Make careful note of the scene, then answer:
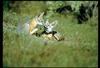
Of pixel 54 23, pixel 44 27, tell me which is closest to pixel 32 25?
pixel 44 27

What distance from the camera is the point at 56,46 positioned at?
4.84 meters

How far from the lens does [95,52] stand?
477 cm

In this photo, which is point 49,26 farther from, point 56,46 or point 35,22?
point 56,46

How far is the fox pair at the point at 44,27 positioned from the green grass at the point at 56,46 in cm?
8

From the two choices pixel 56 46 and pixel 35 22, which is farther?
pixel 35 22

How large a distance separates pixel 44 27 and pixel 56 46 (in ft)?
1.44

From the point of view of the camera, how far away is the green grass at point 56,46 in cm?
471

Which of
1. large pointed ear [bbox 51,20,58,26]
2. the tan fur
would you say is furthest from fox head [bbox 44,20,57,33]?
the tan fur

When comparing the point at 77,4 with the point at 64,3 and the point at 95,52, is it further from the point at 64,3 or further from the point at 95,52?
the point at 95,52

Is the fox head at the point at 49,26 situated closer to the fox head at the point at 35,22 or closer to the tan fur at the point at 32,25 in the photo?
the fox head at the point at 35,22

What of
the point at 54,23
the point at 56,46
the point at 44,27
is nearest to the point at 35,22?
the point at 44,27

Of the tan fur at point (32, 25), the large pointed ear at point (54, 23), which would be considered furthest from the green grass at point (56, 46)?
the tan fur at point (32, 25)

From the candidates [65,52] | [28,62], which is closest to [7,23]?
[28,62]

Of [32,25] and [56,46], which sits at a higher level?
[32,25]
